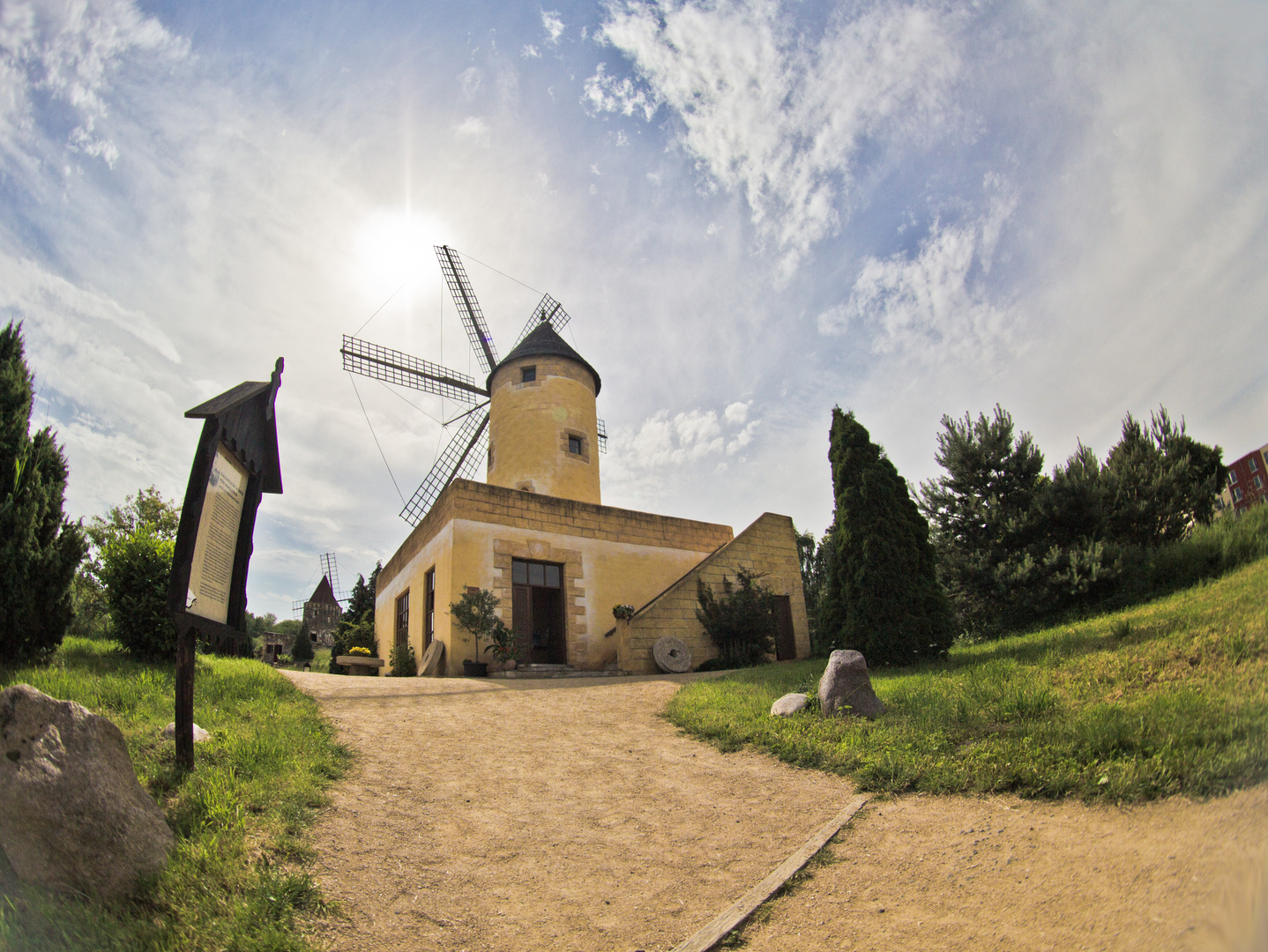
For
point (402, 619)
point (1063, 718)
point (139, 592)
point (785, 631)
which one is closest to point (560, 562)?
point (402, 619)

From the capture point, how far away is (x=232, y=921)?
2.73 metres

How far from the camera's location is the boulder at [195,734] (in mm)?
4492

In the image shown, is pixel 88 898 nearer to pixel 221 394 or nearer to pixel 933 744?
pixel 221 394

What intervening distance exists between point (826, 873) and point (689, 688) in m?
5.44

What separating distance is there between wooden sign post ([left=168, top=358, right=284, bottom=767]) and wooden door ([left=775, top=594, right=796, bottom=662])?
1158cm

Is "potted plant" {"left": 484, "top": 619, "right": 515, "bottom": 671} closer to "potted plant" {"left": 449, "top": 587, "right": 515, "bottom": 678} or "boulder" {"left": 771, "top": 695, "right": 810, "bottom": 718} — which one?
"potted plant" {"left": 449, "top": 587, "right": 515, "bottom": 678}

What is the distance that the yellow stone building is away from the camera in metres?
12.9

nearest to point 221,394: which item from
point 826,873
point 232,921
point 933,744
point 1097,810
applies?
point 232,921

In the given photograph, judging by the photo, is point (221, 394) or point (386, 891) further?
point (221, 394)

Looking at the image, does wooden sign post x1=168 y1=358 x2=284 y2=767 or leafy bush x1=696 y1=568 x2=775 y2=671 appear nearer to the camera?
wooden sign post x1=168 y1=358 x2=284 y2=767

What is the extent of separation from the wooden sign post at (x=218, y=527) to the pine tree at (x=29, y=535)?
288cm

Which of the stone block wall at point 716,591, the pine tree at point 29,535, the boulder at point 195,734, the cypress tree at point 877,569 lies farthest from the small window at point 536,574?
the boulder at point 195,734

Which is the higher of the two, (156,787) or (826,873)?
(156,787)

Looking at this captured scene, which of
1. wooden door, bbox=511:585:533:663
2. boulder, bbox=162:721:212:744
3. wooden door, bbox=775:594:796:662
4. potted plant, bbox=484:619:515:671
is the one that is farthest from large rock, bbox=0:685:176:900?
wooden door, bbox=775:594:796:662
